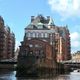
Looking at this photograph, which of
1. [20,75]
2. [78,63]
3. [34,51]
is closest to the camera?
[20,75]

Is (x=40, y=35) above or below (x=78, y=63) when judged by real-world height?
above

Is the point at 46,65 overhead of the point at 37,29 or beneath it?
beneath

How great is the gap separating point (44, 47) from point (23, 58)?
15.1 meters

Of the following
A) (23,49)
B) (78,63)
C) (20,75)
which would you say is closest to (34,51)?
(23,49)

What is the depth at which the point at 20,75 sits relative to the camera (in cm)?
12450

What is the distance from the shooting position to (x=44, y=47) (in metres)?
140

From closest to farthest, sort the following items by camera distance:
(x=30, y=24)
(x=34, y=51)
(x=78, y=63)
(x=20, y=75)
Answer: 1. (x=20, y=75)
2. (x=34, y=51)
3. (x=78, y=63)
4. (x=30, y=24)

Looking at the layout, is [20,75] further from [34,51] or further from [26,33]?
[26,33]

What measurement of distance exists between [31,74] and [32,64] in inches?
112

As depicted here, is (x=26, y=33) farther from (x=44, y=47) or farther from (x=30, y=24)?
(x=44, y=47)

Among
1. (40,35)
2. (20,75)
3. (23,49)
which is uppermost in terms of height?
(40,35)

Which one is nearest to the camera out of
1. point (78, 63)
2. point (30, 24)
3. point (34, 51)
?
point (34, 51)

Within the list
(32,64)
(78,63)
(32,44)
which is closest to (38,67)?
(32,64)

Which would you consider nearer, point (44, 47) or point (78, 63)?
point (44, 47)
